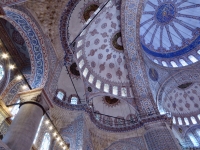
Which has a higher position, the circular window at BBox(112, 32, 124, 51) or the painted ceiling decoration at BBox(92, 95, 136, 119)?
the circular window at BBox(112, 32, 124, 51)

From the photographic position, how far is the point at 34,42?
18.7 ft

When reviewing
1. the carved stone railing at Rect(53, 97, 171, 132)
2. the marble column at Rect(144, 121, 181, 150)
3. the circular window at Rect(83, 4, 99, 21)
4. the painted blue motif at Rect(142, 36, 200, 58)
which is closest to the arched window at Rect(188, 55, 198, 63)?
the painted blue motif at Rect(142, 36, 200, 58)

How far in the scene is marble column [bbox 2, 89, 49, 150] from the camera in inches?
133

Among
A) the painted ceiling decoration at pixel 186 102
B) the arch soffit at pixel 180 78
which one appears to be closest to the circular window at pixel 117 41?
the arch soffit at pixel 180 78

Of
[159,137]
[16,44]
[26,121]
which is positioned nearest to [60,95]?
[16,44]

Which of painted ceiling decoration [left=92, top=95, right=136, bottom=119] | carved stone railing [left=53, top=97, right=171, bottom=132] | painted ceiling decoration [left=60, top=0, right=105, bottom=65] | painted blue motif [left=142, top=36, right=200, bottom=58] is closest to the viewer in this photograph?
painted ceiling decoration [left=60, top=0, right=105, bottom=65]

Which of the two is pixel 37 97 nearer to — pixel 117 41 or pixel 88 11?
Answer: pixel 88 11

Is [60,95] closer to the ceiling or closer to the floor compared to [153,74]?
closer to the floor

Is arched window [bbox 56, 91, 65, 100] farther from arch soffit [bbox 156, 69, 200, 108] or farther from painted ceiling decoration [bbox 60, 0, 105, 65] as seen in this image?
arch soffit [bbox 156, 69, 200, 108]

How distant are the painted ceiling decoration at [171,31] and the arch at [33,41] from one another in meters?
8.59

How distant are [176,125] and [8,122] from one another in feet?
37.7

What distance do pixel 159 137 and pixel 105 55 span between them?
599 centimetres

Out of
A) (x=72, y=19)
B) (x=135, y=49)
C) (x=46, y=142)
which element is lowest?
(x=46, y=142)

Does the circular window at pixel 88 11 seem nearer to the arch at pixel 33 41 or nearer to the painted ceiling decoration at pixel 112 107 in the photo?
the arch at pixel 33 41
